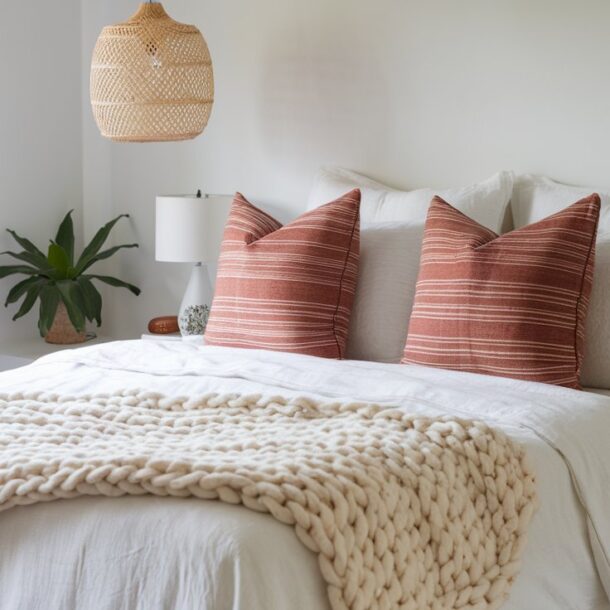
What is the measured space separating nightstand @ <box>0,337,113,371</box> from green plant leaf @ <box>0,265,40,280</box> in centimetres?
28

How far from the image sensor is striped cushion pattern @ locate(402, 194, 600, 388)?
2635mm

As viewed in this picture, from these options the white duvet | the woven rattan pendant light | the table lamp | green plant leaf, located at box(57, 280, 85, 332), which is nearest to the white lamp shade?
the table lamp

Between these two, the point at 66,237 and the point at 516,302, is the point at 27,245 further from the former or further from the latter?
the point at 516,302

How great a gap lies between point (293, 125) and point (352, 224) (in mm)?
897

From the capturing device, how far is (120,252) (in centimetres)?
438

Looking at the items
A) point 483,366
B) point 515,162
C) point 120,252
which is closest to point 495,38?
point 515,162

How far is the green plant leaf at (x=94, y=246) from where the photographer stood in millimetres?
4129

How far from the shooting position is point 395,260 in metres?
3.05

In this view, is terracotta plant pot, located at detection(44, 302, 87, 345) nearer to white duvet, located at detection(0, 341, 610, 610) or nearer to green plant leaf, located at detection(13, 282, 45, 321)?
green plant leaf, located at detection(13, 282, 45, 321)

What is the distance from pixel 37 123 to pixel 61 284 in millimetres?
660

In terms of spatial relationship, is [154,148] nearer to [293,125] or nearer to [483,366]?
[293,125]

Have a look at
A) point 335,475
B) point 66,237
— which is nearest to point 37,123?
point 66,237

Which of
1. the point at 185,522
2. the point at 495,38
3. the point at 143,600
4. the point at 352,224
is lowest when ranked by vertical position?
the point at 143,600

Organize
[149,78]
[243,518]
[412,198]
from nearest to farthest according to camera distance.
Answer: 1. [243,518]
2. [412,198]
3. [149,78]
